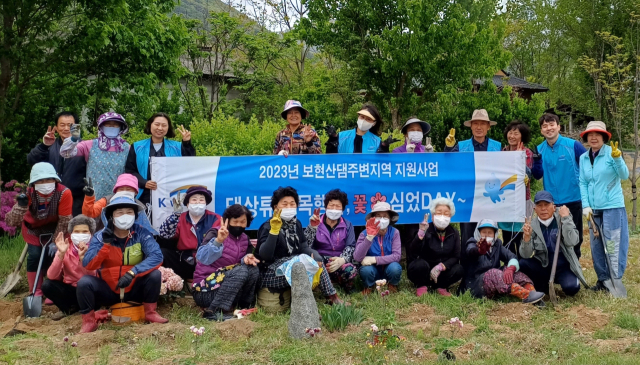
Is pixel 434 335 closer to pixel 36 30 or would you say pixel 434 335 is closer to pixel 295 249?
pixel 295 249

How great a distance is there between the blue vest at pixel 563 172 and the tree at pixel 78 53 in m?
6.03

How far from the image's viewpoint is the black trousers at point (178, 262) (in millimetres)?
5941

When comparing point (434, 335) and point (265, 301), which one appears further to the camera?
point (265, 301)

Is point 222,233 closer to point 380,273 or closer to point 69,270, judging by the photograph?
point 69,270

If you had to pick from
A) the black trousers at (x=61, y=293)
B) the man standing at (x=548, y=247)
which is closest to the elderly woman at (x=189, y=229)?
the black trousers at (x=61, y=293)

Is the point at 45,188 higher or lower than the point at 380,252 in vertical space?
higher

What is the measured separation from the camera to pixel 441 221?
585 centimetres

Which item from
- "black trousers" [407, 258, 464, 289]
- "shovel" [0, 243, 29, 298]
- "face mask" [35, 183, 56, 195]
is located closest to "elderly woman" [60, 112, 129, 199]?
"face mask" [35, 183, 56, 195]

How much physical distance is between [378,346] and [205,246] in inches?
75.1

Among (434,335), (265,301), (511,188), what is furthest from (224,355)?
(511,188)

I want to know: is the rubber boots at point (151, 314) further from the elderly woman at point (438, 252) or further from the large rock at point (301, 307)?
the elderly woman at point (438, 252)

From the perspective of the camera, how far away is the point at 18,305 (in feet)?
19.3

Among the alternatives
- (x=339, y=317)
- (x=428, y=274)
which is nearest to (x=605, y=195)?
(x=428, y=274)

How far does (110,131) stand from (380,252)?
319cm
